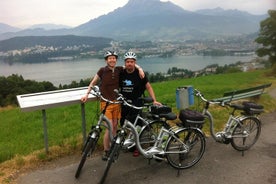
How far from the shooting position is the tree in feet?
99.9

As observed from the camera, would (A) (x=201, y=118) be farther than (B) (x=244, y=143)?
No

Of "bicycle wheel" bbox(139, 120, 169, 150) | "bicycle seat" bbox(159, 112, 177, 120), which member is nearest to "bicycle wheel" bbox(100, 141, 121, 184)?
"bicycle wheel" bbox(139, 120, 169, 150)

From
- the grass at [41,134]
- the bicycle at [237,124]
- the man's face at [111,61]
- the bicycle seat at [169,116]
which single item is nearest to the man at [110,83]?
the man's face at [111,61]

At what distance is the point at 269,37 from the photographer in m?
31.3

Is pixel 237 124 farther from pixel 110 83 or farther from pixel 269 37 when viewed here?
pixel 269 37

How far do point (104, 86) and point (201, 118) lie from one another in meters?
1.64

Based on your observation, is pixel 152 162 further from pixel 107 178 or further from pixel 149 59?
pixel 149 59

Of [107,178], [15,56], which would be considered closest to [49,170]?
[107,178]

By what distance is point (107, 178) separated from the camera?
479 centimetres

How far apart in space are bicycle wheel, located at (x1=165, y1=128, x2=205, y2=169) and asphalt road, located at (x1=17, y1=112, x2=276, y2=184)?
129 mm

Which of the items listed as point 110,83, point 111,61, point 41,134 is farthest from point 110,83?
point 41,134

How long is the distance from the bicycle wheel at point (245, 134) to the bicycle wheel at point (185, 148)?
0.86 metres

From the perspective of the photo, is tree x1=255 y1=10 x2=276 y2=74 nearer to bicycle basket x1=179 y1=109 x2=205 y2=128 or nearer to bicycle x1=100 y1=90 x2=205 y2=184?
bicycle x1=100 y1=90 x2=205 y2=184

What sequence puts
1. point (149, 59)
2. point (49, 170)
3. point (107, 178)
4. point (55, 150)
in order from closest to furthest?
point (107, 178), point (49, 170), point (55, 150), point (149, 59)
